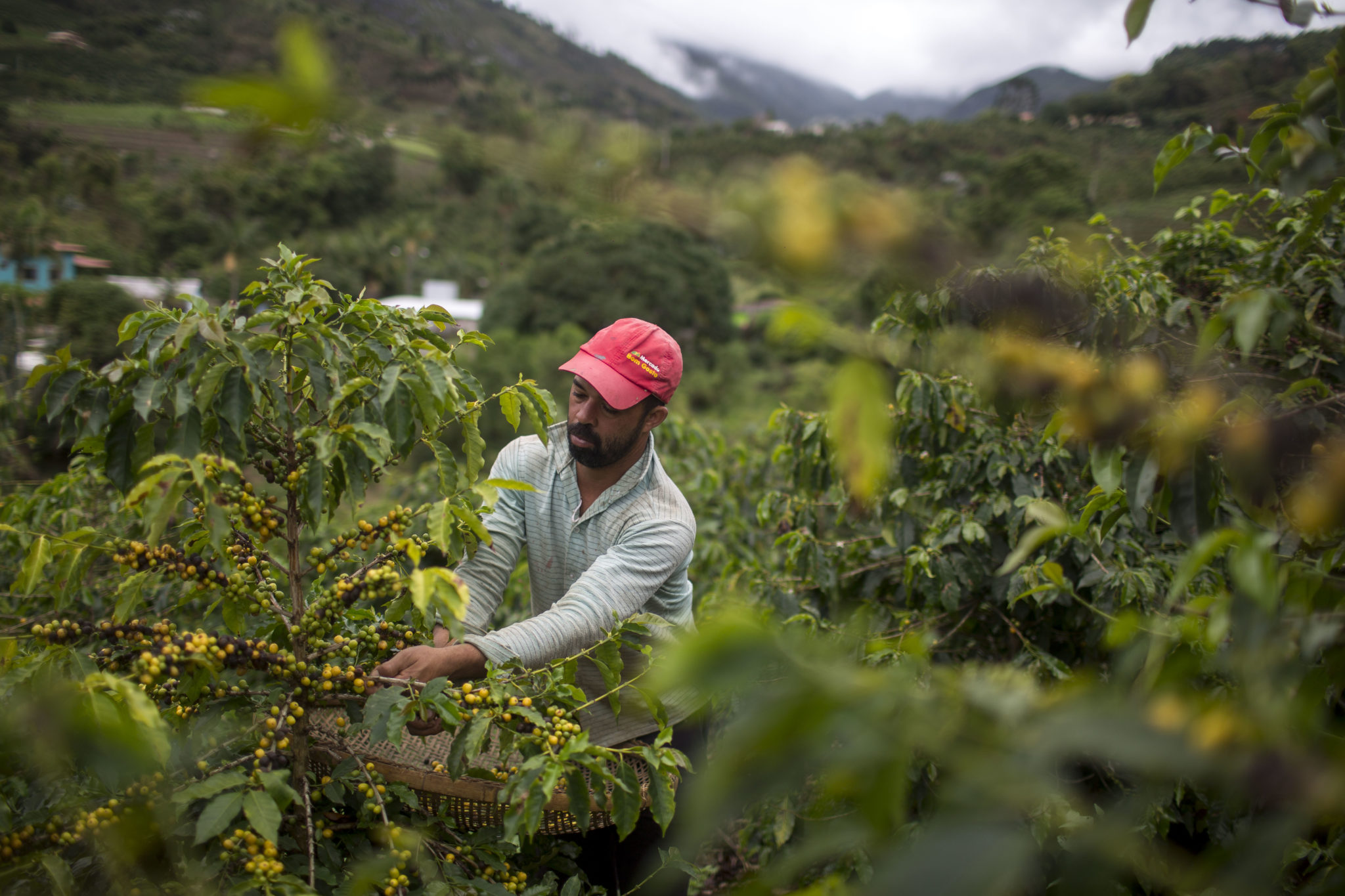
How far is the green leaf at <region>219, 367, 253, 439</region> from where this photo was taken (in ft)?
4.04

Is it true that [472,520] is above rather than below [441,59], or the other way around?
below

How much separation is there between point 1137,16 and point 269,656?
162 centimetres

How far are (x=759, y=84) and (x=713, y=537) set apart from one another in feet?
14.5

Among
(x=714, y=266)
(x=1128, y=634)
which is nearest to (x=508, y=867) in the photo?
(x=1128, y=634)

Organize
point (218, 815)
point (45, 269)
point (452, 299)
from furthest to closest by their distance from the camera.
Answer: point (452, 299) < point (45, 269) < point (218, 815)

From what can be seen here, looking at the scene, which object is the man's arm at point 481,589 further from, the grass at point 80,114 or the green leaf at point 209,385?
the grass at point 80,114

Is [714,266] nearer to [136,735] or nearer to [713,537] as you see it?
[713,537]

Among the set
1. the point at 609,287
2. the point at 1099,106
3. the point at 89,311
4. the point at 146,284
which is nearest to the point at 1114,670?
the point at 1099,106

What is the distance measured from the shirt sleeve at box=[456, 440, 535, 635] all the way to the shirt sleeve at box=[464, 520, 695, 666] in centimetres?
18

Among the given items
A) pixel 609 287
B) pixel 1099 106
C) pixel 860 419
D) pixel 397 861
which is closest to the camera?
pixel 860 419

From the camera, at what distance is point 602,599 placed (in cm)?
188

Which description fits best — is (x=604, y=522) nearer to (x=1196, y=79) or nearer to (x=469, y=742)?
(x=469, y=742)

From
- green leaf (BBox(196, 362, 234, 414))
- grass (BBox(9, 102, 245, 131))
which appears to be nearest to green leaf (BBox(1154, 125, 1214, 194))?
green leaf (BBox(196, 362, 234, 414))

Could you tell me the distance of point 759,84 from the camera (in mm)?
947
